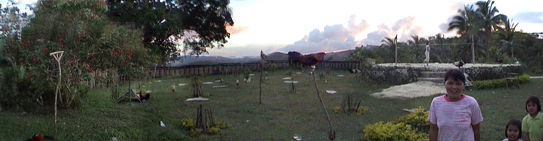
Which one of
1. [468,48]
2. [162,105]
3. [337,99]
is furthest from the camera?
[468,48]

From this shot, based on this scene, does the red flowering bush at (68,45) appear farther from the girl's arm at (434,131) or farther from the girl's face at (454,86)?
the girl's face at (454,86)

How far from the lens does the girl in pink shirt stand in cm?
305

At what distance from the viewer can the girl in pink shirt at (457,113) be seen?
3049 millimetres

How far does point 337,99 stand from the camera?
1185 cm

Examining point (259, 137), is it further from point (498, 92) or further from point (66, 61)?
point (498, 92)

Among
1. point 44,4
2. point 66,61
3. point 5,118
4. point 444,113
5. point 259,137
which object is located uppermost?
Result: point 44,4

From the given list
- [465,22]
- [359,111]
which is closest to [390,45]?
[465,22]

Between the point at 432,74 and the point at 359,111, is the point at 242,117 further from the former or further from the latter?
the point at 432,74

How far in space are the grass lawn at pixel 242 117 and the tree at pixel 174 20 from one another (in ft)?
16.9

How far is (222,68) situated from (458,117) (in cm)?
2188

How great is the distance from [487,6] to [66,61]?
110ft

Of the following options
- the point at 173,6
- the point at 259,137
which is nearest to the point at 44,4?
the point at 259,137

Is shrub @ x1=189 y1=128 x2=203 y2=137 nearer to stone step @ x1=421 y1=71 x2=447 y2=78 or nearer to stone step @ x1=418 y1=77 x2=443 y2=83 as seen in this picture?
stone step @ x1=418 y1=77 x2=443 y2=83

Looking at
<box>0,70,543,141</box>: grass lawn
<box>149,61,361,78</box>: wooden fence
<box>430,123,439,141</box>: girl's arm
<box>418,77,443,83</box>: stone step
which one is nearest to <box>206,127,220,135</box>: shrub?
<box>0,70,543,141</box>: grass lawn
